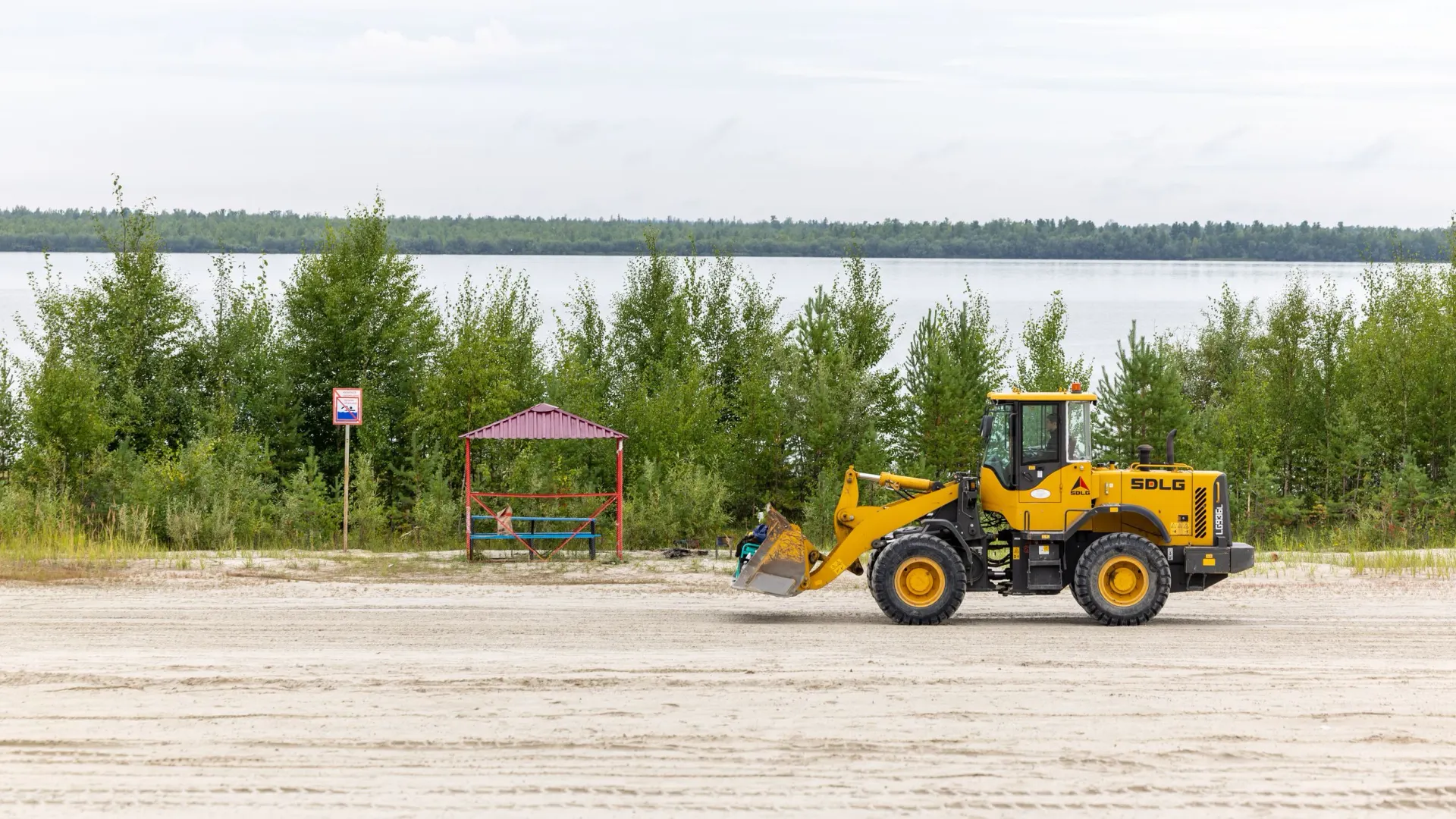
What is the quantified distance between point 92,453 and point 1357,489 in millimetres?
26224

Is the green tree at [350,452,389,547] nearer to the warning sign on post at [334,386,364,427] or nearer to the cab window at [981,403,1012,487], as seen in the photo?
the warning sign on post at [334,386,364,427]

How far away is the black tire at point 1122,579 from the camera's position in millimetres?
14914

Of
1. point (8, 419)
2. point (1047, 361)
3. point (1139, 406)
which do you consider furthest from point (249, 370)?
point (1139, 406)

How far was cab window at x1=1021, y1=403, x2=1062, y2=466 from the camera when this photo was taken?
49.7 feet

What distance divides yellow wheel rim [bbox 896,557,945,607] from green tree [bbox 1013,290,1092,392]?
62.9 feet

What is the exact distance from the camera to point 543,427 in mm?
21156

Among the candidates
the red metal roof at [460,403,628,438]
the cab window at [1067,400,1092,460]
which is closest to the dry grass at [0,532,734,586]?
the red metal roof at [460,403,628,438]

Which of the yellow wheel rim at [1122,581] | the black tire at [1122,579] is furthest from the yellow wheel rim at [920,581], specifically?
the yellow wheel rim at [1122,581]

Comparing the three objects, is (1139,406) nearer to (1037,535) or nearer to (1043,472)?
(1043,472)

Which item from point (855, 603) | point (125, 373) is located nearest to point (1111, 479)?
point (855, 603)

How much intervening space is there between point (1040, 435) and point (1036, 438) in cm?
6

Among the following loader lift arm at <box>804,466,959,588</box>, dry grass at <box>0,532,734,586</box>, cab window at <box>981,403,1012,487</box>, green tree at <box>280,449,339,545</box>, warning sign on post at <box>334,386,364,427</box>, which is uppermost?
warning sign on post at <box>334,386,364,427</box>

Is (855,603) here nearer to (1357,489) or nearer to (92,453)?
(92,453)

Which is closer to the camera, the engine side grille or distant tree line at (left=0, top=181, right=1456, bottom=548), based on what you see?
the engine side grille
